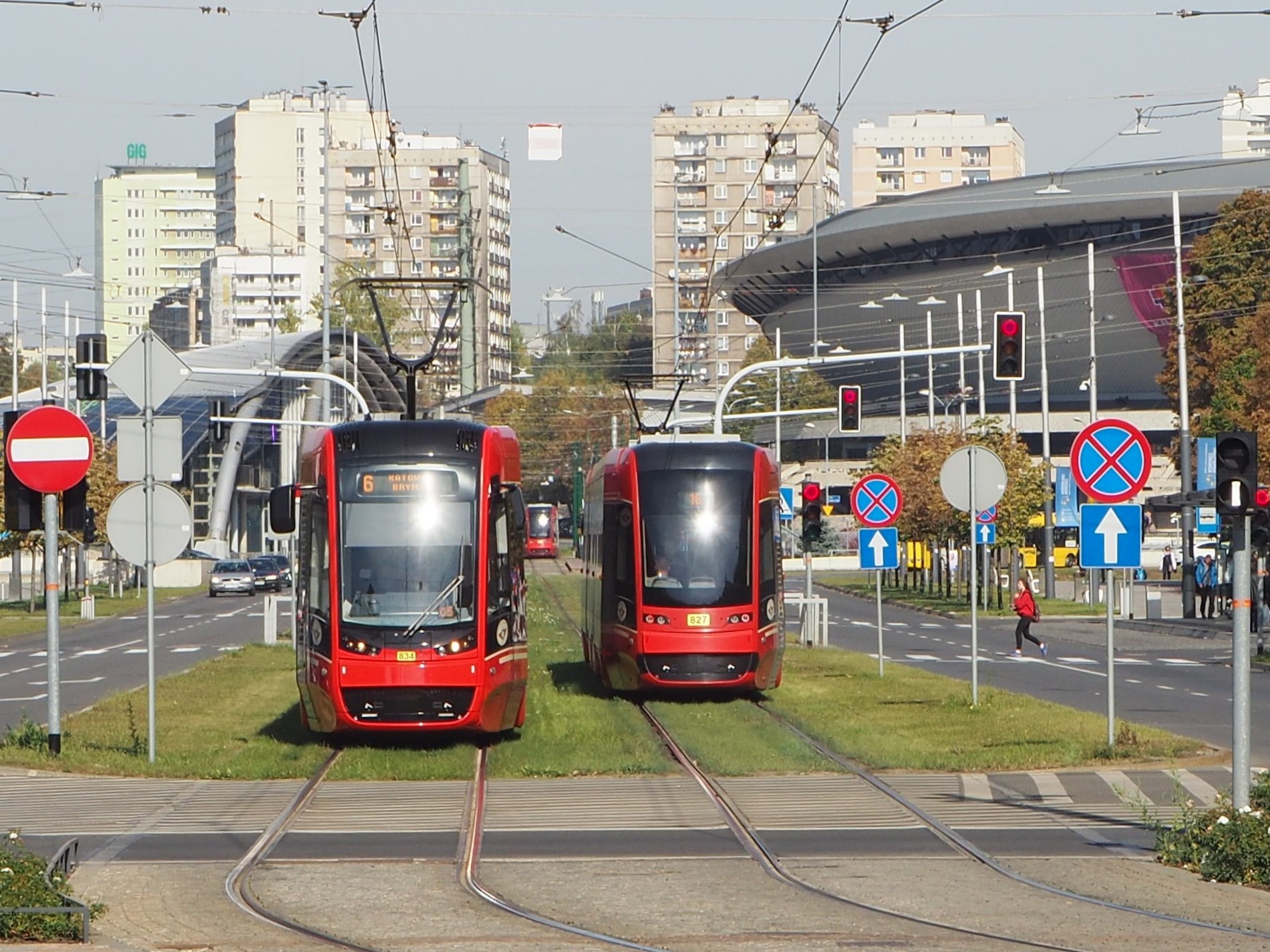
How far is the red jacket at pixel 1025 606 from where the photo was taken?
36.3 metres

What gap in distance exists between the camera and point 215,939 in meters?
9.05

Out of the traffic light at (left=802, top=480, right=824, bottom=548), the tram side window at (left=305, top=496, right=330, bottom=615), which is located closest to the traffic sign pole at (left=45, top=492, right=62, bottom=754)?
the tram side window at (left=305, top=496, right=330, bottom=615)

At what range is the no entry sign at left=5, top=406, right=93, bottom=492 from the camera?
55.3ft

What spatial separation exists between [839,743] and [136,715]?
7.90 metres

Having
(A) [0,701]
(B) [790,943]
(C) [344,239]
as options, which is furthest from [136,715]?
(C) [344,239]

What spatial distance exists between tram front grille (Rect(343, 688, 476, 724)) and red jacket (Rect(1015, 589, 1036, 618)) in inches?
808

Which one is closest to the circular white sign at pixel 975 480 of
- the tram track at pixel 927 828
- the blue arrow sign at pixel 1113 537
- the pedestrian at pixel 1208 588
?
the tram track at pixel 927 828

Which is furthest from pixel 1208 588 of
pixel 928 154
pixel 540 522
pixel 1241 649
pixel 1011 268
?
pixel 928 154

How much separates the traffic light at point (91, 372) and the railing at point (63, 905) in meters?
11.7

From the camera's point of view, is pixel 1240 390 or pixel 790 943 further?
pixel 1240 390

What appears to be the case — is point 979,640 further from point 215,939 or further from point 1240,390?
point 215,939

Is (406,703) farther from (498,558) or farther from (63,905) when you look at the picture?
(63,905)

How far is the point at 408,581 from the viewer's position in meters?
17.4

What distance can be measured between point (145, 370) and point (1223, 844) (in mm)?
10065
